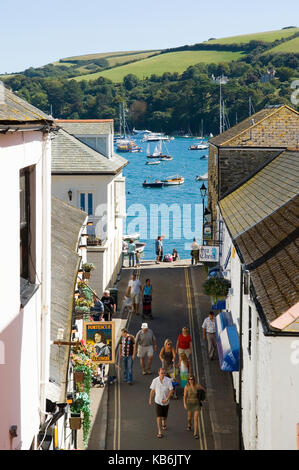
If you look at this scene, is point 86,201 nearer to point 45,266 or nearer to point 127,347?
point 127,347

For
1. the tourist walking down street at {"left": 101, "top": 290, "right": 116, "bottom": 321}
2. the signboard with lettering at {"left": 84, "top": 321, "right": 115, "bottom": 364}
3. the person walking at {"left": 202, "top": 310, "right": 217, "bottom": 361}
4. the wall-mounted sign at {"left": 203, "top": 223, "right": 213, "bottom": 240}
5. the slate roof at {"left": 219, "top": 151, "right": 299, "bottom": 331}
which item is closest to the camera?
the slate roof at {"left": 219, "top": 151, "right": 299, "bottom": 331}

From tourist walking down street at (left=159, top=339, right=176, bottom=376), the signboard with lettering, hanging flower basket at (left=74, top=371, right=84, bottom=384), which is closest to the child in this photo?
tourist walking down street at (left=159, top=339, right=176, bottom=376)

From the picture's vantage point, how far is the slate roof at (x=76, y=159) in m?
31.7

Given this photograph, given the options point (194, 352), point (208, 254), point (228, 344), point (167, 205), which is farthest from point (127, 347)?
point (167, 205)

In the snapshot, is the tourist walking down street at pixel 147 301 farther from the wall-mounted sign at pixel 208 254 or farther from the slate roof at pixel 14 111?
the slate roof at pixel 14 111

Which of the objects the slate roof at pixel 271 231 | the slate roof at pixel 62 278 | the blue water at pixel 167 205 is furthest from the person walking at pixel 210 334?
the blue water at pixel 167 205

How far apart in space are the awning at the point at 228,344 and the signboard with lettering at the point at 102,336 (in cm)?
263

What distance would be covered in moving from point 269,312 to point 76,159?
22.0m

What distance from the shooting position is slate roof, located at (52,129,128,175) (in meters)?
31.7

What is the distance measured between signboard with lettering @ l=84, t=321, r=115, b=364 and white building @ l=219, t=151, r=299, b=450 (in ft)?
10.4

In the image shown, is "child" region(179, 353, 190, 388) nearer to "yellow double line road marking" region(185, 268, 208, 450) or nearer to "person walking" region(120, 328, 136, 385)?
"yellow double line road marking" region(185, 268, 208, 450)

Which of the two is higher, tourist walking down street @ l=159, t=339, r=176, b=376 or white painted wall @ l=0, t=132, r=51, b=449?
white painted wall @ l=0, t=132, r=51, b=449

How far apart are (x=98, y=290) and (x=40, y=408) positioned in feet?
69.8

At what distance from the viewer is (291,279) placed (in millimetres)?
12367
